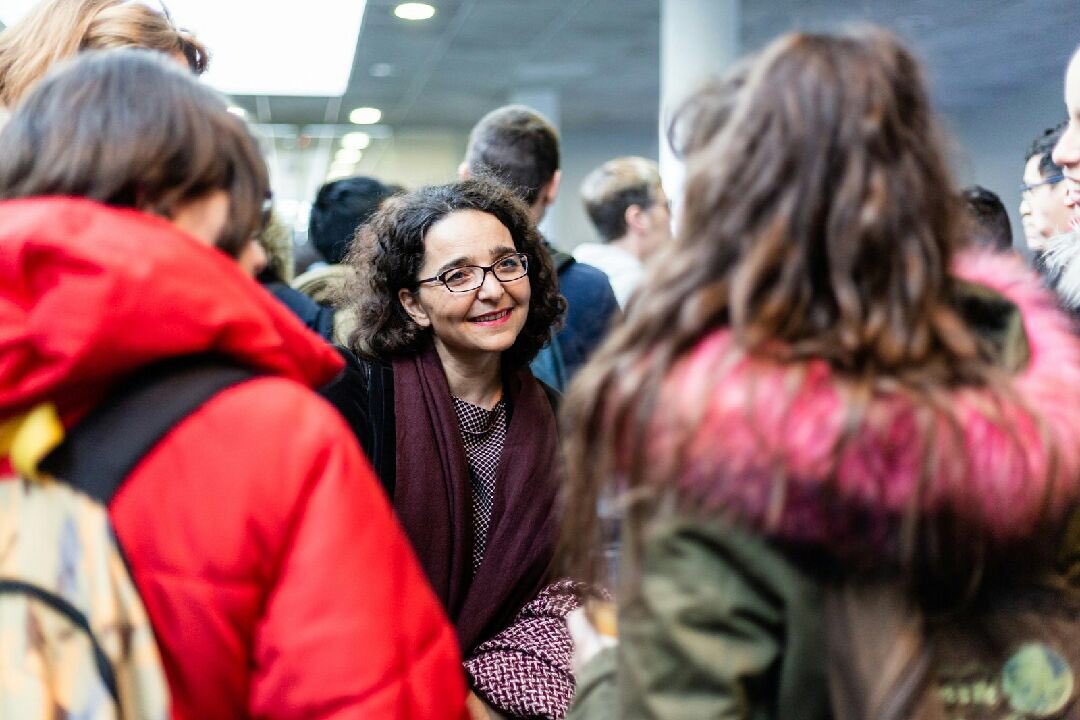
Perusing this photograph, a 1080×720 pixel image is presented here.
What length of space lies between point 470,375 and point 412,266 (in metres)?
0.27

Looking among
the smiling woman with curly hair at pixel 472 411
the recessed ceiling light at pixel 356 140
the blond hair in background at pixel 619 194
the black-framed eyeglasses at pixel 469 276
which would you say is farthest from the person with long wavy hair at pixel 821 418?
the recessed ceiling light at pixel 356 140

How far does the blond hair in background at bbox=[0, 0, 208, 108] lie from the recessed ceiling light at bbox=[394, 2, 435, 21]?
6144 millimetres

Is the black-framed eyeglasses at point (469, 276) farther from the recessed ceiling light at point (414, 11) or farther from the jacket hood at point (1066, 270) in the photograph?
the recessed ceiling light at point (414, 11)

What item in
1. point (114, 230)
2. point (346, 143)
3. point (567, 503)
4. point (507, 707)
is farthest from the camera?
point (346, 143)

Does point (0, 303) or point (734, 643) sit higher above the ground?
point (0, 303)

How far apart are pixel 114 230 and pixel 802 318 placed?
25.3 inches

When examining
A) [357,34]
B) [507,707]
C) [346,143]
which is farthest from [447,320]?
[346,143]

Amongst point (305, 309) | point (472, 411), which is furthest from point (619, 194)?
point (472, 411)

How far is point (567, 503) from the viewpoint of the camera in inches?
43.9

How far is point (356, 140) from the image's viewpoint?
48.5 ft

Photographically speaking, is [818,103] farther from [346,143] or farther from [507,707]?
[346,143]

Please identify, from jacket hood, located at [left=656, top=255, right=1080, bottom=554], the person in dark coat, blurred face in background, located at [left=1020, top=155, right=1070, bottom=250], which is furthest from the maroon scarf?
blurred face in background, located at [left=1020, top=155, right=1070, bottom=250]

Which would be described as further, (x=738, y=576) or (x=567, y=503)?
(x=567, y=503)

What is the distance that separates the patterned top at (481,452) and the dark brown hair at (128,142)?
111 centimetres
